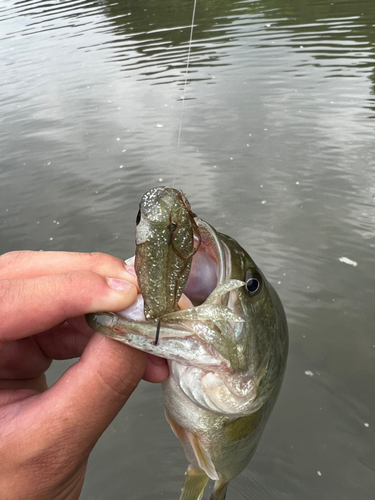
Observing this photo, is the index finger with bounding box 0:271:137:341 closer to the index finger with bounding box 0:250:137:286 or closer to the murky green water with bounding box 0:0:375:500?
the index finger with bounding box 0:250:137:286

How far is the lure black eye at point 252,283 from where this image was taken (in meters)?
1.57

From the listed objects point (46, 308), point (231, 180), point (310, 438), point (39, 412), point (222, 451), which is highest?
point (46, 308)

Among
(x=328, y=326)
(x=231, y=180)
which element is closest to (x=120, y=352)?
(x=328, y=326)

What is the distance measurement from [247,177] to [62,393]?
15.6 feet

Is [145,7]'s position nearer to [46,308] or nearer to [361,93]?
[361,93]

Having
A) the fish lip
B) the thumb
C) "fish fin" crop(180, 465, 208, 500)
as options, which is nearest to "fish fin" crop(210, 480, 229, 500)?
"fish fin" crop(180, 465, 208, 500)

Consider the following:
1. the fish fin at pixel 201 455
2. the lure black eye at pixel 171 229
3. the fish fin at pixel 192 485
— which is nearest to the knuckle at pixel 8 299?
the lure black eye at pixel 171 229

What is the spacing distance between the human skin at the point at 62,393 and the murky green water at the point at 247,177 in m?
1.82

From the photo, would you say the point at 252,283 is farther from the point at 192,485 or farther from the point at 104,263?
the point at 192,485

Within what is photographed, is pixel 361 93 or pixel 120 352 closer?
pixel 120 352

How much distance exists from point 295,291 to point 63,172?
13.5 feet

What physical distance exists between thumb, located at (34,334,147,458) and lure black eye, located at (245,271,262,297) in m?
0.47

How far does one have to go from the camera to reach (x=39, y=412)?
4.43ft

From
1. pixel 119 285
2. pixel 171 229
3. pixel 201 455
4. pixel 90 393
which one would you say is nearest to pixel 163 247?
pixel 171 229
